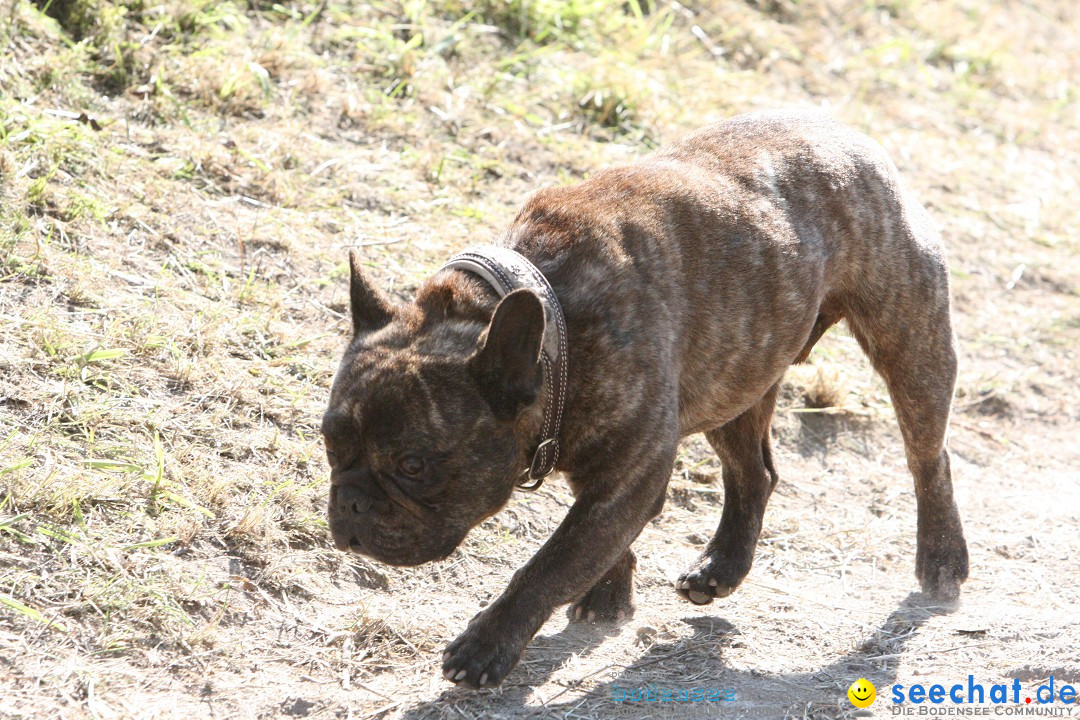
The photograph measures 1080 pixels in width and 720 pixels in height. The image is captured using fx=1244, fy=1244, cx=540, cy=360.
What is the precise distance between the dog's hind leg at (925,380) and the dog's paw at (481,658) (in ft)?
7.82

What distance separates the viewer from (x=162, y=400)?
5.45 metres

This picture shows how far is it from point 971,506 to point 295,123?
462cm

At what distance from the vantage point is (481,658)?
413 cm

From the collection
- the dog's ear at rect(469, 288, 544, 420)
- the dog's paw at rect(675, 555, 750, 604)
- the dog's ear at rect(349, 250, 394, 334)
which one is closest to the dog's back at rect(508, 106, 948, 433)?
the dog's ear at rect(469, 288, 544, 420)

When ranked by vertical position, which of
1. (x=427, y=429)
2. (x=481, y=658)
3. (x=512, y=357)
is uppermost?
(x=512, y=357)

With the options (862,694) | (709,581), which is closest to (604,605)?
(709,581)

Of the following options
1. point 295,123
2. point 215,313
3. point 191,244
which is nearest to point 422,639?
point 215,313

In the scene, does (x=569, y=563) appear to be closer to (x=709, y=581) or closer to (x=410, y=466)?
(x=410, y=466)

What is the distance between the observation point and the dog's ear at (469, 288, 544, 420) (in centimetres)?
404

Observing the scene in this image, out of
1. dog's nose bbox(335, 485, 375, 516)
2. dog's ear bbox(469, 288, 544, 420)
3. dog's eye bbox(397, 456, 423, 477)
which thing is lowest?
dog's nose bbox(335, 485, 375, 516)

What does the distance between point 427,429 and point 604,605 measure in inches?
58.0

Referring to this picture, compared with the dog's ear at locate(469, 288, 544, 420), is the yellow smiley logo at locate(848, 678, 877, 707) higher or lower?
lower

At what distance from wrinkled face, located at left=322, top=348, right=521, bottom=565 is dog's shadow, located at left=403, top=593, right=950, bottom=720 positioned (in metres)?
0.61

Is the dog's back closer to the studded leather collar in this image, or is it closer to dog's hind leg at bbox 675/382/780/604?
the studded leather collar
